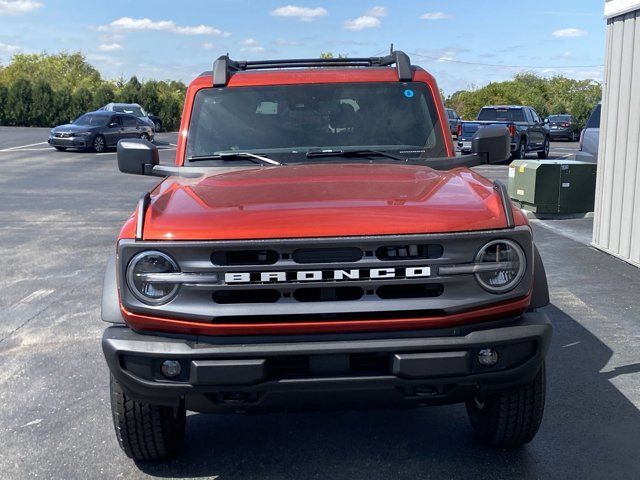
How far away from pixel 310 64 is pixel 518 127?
63.1 feet

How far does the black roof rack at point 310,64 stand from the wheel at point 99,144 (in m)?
24.5

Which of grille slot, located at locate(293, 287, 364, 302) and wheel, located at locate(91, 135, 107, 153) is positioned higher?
grille slot, located at locate(293, 287, 364, 302)

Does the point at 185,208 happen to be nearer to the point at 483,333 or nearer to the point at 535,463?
the point at 483,333

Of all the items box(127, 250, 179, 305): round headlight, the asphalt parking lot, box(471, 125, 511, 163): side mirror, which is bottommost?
the asphalt parking lot

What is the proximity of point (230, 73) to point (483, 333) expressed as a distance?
8.52 feet

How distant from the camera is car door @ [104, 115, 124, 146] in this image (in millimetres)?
28953

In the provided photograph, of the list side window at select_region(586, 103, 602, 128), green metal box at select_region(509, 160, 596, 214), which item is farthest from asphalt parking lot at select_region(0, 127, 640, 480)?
side window at select_region(586, 103, 602, 128)

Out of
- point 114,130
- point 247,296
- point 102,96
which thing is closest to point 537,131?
point 114,130

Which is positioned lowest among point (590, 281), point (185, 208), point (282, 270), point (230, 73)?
point (590, 281)

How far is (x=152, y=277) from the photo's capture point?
9.96 feet

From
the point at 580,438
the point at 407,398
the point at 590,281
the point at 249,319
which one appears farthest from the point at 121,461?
the point at 590,281

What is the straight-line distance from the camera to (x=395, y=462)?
148 inches

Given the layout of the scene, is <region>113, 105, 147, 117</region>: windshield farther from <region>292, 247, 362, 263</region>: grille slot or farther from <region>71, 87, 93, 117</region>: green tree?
<region>292, 247, 362, 263</region>: grille slot

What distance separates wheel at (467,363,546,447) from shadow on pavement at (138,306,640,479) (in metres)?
0.12
